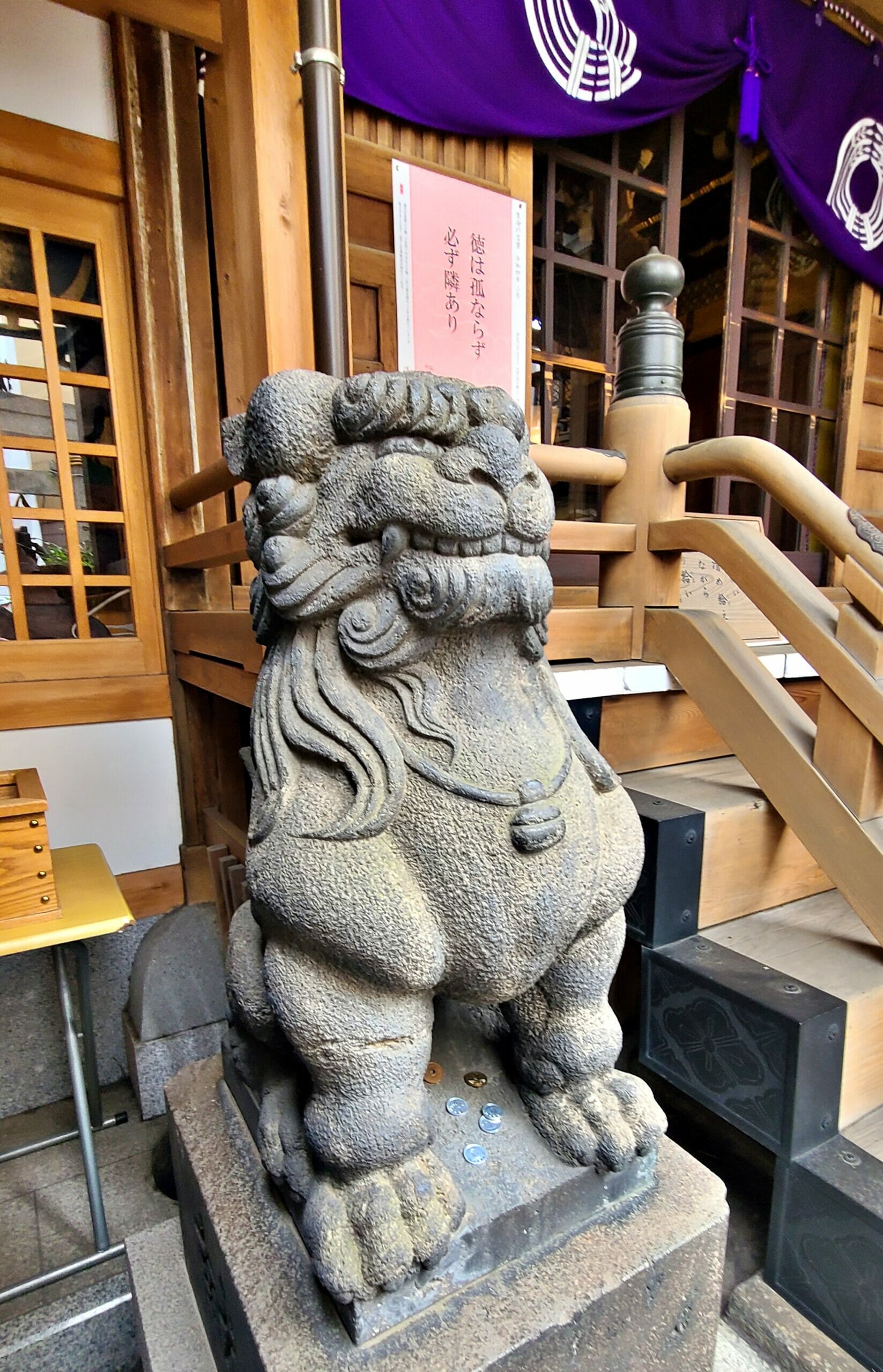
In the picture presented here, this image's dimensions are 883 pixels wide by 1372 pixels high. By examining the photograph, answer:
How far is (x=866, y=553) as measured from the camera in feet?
5.64

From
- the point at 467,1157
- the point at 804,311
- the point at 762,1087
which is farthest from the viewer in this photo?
the point at 804,311

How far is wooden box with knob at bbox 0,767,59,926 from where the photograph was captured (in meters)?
1.86

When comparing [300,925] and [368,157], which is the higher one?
[368,157]

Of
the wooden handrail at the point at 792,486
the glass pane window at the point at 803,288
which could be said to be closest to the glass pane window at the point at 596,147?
the glass pane window at the point at 803,288

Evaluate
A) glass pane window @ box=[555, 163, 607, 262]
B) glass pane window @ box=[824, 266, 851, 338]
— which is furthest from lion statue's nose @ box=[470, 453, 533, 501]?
glass pane window @ box=[824, 266, 851, 338]

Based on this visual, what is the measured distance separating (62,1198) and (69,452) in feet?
7.83

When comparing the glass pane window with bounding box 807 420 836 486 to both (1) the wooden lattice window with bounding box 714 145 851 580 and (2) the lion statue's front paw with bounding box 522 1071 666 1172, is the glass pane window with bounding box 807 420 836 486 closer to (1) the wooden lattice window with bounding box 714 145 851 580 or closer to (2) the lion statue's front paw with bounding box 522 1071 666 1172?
(1) the wooden lattice window with bounding box 714 145 851 580

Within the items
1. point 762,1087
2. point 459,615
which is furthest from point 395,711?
point 762,1087

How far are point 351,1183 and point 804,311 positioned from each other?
5.42 metres

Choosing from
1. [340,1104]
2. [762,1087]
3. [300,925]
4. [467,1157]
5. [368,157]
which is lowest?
[762,1087]

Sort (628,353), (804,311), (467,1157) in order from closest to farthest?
(467,1157) → (628,353) → (804,311)

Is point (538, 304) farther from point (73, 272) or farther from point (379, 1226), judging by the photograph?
point (379, 1226)

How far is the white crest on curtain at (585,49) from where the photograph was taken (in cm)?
272

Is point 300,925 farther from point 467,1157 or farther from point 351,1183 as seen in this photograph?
point 467,1157
